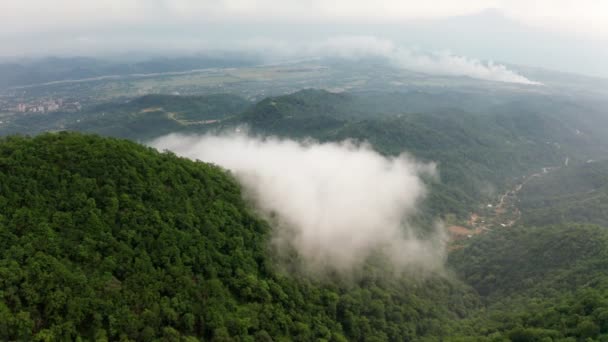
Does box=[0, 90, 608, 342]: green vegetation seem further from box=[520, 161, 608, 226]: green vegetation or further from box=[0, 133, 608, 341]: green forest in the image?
box=[520, 161, 608, 226]: green vegetation

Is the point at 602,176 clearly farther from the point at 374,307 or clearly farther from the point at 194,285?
the point at 194,285

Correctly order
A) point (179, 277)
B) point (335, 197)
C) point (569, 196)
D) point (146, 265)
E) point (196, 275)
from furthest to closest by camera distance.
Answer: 1. point (569, 196)
2. point (335, 197)
3. point (196, 275)
4. point (179, 277)
5. point (146, 265)

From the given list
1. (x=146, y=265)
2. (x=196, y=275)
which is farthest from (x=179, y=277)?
(x=146, y=265)

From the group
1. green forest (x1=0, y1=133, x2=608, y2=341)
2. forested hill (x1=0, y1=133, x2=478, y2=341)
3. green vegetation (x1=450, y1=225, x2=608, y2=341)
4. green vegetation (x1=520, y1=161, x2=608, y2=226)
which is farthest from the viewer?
green vegetation (x1=520, y1=161, x2=608, y2=226)

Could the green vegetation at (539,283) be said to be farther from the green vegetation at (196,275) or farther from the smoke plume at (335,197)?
the smoke plume at (335,197)

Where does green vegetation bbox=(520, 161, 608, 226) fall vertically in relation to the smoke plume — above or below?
below

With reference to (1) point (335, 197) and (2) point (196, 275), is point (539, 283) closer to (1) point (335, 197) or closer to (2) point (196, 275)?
(1) point (335, 197)

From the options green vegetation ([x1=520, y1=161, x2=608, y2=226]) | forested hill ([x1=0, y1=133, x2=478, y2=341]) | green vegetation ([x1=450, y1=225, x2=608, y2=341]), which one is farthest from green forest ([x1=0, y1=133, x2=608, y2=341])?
green vegetation ([x1=520, y1=161, x2=608, y2=226])
